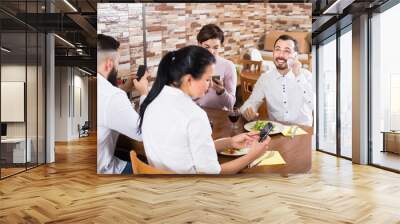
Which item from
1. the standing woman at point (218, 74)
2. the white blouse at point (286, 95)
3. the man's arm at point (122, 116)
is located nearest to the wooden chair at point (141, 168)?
the man's arm at point (122, 116)

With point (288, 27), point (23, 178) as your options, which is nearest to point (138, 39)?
point (288, 27)

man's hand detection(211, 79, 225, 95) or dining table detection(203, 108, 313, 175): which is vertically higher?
man's hand detection(211, 79, 225, 95)

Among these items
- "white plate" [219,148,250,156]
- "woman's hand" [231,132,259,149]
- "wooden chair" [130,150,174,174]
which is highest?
"woman's hand" [231,132,259,149]

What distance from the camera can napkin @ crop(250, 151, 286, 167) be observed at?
6.50 metres

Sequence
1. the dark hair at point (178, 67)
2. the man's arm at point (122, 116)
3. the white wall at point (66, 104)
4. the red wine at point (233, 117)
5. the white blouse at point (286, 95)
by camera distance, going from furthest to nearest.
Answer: the white wall at point (66, 104)
the white blouse at point (286, 95)
the red wine at point (233, 117)
the man's arm at point (122, 116)
the dark hair at point (178, 67)

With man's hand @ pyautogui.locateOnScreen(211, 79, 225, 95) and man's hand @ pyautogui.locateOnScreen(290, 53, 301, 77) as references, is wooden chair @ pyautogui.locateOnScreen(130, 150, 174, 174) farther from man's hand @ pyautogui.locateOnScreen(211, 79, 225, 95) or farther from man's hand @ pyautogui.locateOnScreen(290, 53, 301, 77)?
man's hand @ pyautogui.locateOnScreen(290, 53, 301, 77)

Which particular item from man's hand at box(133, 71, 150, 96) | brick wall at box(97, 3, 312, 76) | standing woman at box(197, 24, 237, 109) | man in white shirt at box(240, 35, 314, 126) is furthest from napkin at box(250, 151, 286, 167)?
Result: man's hand at box(133, 71, 150, 96)

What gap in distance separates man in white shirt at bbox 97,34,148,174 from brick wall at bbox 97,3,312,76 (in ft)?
0.56

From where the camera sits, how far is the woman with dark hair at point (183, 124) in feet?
20.0

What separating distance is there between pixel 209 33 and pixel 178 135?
1.76 m

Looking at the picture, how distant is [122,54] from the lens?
6488 mm

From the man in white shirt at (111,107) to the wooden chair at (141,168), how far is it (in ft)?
0.32

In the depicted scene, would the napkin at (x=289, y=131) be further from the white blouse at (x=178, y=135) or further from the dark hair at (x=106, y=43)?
the dark hair at (x=106, y=43)

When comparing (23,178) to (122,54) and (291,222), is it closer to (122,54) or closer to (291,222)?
(122,54)
